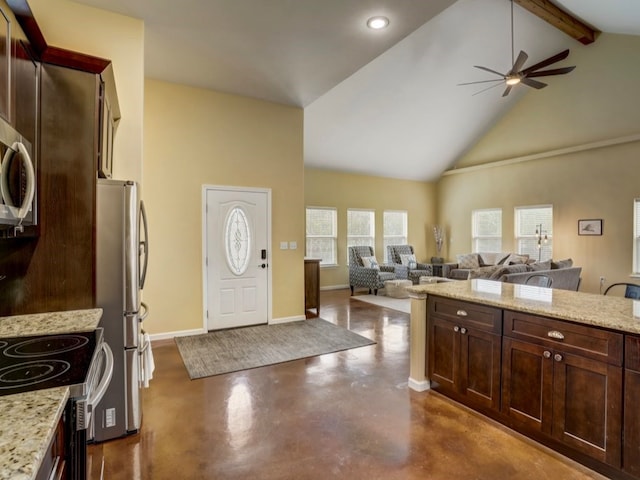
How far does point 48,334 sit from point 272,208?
143 inches

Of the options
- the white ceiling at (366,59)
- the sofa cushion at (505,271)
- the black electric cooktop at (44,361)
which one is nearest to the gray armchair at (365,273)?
the white ceiling at (366,59)

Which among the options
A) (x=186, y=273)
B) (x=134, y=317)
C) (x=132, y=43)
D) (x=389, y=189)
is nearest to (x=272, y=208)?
(x=186, y=273)

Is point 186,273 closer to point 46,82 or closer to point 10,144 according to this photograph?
point 46,82

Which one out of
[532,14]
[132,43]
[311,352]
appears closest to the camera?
[132,43]

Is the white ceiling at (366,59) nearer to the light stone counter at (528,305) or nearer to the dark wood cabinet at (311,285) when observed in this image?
the light stone counter at (528,305)

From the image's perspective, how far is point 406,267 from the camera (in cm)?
842

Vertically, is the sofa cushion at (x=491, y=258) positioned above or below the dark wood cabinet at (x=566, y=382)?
above

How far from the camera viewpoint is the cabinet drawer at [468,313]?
2.42m

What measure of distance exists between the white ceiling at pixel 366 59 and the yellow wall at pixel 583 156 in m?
0.40

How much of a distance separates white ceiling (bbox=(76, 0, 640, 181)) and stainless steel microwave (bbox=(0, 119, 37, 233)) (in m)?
2.05

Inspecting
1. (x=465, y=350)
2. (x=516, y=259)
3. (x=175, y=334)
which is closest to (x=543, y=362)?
(x=465, y=350)

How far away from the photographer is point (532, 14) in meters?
5.96

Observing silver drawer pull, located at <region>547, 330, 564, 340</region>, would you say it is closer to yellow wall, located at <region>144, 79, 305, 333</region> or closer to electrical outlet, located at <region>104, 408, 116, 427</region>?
electrical outlet, located at <region>104, 408, 116, 427</region>

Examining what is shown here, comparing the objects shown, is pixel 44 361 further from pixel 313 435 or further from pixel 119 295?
pixel 313 435
